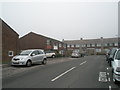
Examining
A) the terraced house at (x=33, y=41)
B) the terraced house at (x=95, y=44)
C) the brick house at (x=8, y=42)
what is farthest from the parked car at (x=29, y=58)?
the terraced house at (x=95, y=44)

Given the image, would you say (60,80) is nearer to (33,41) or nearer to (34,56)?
(34,56)

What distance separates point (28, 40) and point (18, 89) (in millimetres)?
48846

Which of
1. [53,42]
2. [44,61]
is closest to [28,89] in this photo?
[44,61]

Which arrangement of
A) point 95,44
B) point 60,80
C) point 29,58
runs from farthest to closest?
point 95,44 → point 29,58 → point 60,80

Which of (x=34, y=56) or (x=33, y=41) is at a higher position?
(x=33, y=41)

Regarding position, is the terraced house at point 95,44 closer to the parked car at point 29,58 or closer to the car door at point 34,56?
the parked car at point 29,58

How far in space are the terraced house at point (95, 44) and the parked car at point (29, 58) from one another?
240ft

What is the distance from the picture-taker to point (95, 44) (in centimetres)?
9788

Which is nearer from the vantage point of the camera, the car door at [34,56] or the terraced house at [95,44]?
the car door at [34,56]

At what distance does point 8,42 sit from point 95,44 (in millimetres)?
76047

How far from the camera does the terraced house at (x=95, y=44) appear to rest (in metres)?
93.8

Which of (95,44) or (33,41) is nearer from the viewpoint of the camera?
(33,41)

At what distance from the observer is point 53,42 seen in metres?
60.3

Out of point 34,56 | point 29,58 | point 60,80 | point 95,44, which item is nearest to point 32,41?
point 34,56
